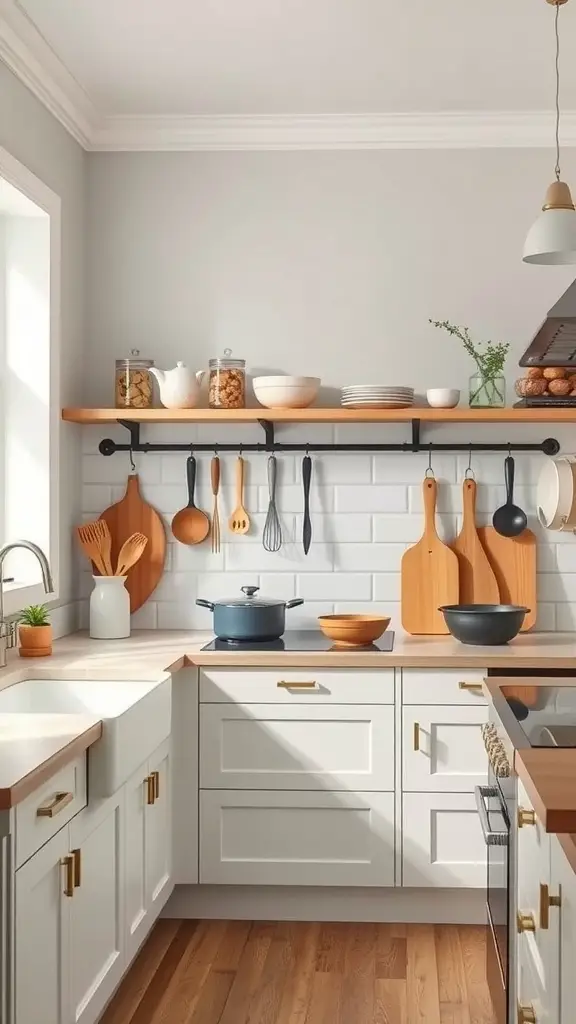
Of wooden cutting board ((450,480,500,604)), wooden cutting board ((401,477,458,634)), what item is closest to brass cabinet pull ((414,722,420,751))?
wooden cutting board ((401,477,458,634))

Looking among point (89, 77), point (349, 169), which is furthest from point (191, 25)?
point (349, 169)

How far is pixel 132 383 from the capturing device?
4031 millimetres

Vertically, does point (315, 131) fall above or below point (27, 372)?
above

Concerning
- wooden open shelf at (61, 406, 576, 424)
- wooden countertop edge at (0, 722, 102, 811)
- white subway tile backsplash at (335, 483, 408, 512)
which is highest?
wooden open shelf at (61, 406, 576, 424)

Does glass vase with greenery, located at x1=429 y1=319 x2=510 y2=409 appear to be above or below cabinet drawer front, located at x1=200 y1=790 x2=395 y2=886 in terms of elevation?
above

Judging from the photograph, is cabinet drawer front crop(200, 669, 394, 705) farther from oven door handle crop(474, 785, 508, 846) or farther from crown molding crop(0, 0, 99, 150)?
crown molding crop(0, 0, 99, 150)

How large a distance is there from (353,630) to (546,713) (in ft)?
4.12

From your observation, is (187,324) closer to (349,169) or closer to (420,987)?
(349,169)

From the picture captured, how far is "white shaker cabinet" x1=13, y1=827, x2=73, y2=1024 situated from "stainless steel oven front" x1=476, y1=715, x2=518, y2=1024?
92 cm

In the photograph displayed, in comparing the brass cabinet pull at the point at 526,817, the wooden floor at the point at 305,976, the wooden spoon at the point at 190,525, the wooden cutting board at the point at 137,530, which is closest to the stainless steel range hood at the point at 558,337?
the brass cabinet pull at the point at 526,817

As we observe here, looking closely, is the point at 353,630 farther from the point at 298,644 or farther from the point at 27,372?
the point at 27,372

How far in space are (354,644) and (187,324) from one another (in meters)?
1.37

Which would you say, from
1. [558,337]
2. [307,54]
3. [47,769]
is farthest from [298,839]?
[307,54]

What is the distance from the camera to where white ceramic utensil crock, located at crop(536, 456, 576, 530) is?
354 centimetres
